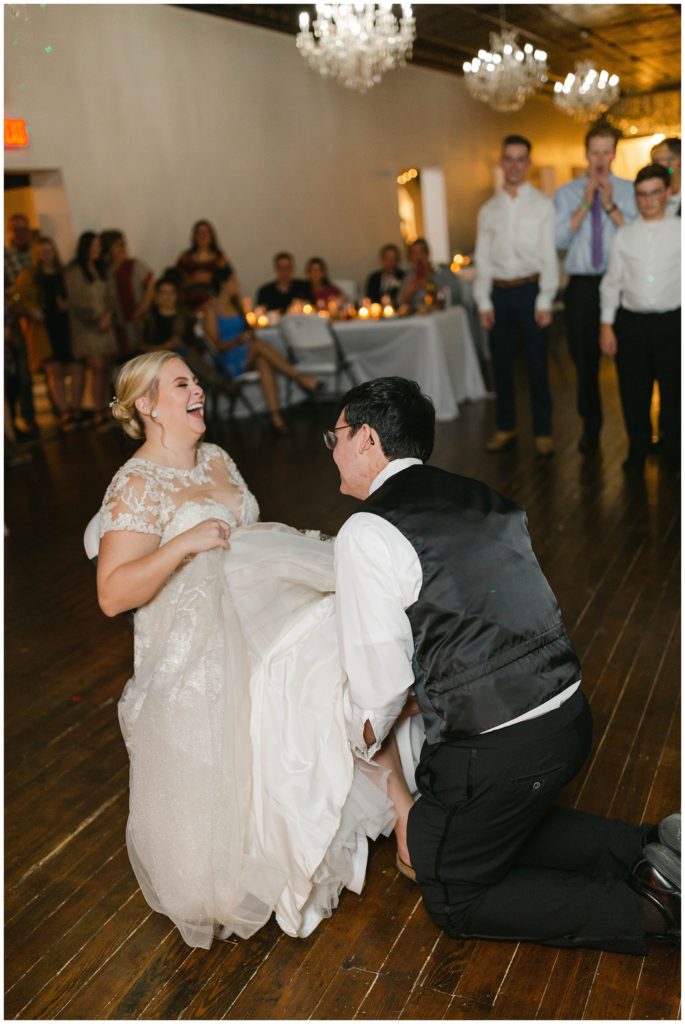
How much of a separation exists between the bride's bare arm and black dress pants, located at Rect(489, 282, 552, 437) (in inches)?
151

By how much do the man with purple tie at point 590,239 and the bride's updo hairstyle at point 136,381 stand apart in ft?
12.9

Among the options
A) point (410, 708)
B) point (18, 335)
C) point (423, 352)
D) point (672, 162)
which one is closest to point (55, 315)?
point (18, 335)

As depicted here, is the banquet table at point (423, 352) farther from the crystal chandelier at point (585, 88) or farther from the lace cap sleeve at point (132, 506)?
the lace cap sleeve at point (132, 506)

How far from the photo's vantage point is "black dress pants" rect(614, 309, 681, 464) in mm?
5027

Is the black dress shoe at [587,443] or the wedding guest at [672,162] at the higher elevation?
the wedding guest at [672,162]

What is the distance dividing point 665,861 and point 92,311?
737cm

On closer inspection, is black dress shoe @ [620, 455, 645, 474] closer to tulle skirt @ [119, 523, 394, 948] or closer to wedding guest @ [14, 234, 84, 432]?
tulle skirt @ [119, 523, 394, 948]

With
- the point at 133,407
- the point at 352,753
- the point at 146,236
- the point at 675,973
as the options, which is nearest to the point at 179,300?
the point at 146,236

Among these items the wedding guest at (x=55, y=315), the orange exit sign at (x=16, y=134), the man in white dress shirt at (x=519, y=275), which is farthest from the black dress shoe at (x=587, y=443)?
the orange exit sign at (x=16, y=134)

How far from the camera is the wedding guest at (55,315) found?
8383mm

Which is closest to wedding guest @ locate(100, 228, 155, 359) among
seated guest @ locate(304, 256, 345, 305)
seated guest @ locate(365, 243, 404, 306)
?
seated guest @ locate(304, 256, 345, 305)

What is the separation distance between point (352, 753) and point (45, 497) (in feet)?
15.1

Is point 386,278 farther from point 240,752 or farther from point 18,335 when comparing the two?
point 240,752

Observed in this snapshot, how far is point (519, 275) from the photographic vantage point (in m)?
5.67
